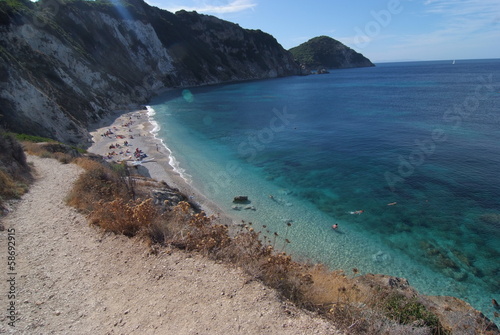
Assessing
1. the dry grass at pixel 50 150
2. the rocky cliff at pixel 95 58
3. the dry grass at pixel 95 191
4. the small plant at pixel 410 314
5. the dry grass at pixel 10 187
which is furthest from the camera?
the rocky cliff at pixel 95 58

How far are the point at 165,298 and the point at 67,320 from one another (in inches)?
79.7

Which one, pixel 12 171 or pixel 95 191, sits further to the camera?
pixel 12 171

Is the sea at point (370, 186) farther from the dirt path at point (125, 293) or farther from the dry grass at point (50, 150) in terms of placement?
the dry grass at point (50, 150)

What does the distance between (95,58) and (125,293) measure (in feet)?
235

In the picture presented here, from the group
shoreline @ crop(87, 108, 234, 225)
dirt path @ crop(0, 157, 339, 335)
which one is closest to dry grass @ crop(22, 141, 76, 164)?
shoreline @ crop(87, 108, 234, 225)

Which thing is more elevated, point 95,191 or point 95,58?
point 95,58

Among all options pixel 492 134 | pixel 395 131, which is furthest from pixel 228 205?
pixel 492 134

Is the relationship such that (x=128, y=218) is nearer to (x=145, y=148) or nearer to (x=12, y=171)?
(x=12, y=171)

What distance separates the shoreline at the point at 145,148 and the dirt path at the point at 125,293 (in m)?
8.90

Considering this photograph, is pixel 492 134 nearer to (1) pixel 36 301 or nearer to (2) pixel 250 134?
(2) pixel 250 134

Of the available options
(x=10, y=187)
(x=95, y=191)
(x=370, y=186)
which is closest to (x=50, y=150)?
(x=10, y=187)

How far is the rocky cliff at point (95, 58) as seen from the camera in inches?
1201

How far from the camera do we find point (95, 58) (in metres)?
64.6

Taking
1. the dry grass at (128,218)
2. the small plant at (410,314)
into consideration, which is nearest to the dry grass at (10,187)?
the dry grass at (128,218)
